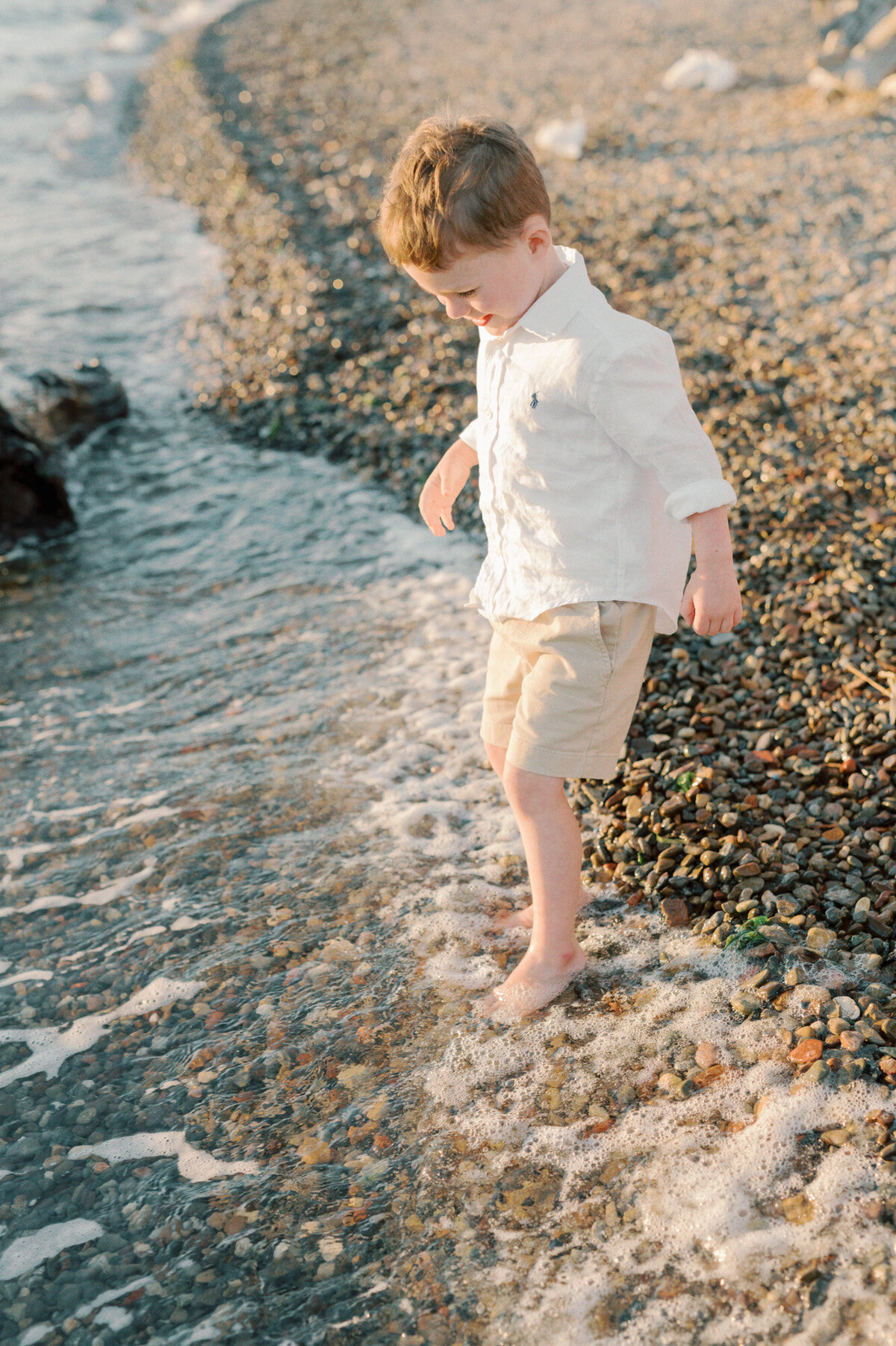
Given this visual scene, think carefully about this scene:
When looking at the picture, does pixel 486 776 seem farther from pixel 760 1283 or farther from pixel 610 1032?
pixel 760 1283

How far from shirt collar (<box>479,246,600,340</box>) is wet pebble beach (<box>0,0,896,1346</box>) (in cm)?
185

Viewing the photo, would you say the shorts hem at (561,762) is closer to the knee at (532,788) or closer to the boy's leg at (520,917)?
the knee at (532,788)

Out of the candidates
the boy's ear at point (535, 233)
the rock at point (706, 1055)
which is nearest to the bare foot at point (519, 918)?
the rock at point (706, 1055)

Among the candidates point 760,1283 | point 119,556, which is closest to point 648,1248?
point 760,1283

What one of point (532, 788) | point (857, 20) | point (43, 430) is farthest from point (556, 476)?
point (857, 20)

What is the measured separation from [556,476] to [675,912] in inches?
62.6

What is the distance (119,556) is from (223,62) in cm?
1697

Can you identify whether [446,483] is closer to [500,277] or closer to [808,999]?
[500,277]

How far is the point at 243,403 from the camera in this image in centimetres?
776

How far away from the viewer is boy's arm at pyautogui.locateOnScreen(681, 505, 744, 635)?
2350 mm

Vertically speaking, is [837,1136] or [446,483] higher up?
[446,483]

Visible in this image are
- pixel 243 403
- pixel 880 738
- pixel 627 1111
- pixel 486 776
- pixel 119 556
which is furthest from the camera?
pixel 243 403

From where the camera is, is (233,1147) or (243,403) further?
(243,403)

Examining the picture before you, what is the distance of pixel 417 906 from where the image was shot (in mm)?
3514
